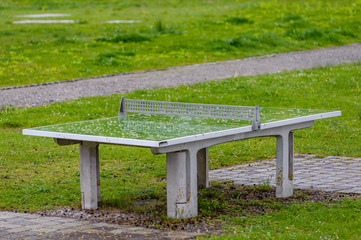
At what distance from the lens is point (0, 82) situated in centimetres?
1567

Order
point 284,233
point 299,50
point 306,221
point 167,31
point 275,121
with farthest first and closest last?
1. point 167,31
2. point 299,50
3. point 275,121
4. point 306,221
5. point 284,233

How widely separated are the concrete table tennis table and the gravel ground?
6.12m

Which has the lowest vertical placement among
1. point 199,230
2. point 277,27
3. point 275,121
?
point 199,230

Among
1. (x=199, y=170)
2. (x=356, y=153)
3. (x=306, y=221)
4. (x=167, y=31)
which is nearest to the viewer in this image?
(x=306, y=221)

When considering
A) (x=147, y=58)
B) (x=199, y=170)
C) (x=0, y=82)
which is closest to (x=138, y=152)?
(x=199, y=170)

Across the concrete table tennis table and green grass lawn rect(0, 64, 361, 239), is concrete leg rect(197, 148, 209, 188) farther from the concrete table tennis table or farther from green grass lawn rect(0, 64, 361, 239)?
green grass lawn rect(0, 64, 361, 239)

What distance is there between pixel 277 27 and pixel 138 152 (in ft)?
48.0

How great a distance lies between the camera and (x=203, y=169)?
7750 millimetres

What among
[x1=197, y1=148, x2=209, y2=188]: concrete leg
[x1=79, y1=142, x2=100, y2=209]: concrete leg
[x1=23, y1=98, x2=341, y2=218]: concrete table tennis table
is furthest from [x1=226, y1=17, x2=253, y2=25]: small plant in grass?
[x1=79, y1=142, x2=100, y2=209]: concrete leg

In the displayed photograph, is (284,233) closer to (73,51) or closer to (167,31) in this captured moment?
(73,51)

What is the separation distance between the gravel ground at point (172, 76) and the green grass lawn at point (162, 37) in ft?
2.20

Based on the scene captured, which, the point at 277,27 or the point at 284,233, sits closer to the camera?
the point at 284,233

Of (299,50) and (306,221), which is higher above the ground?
(299,50)

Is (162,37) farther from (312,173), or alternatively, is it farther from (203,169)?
(203,169)
